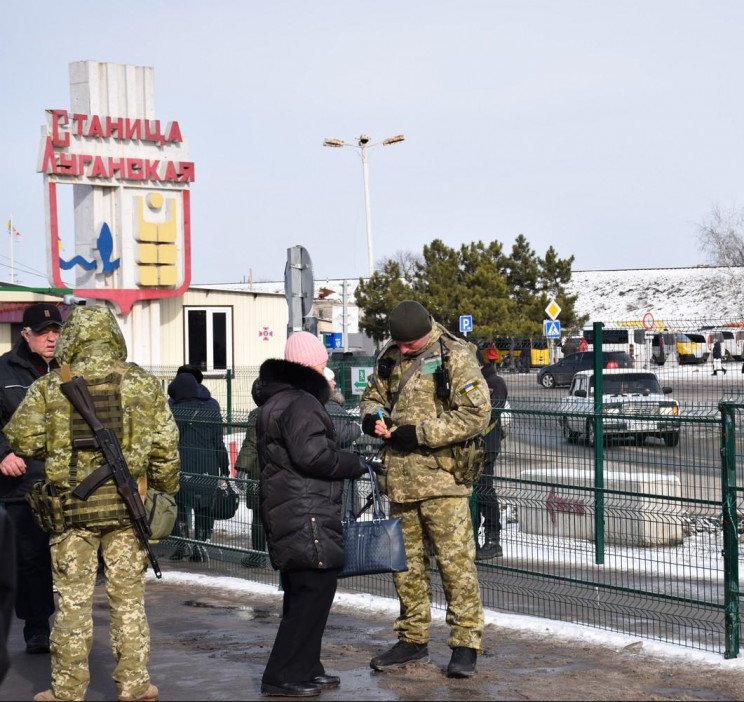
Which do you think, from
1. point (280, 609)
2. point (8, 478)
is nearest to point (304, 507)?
point (8, 478)

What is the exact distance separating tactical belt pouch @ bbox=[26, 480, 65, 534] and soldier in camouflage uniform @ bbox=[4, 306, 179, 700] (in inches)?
1.2

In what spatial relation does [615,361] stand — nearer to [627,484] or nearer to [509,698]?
[627,484]

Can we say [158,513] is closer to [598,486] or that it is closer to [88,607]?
[88,607]

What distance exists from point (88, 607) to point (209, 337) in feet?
71.1

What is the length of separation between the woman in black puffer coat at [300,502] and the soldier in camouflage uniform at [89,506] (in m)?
0.59

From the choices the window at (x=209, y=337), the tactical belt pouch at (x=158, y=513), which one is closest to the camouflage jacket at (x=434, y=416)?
the tactical belt pouch at (x=158, y=513)

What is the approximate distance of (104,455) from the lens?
5125mm

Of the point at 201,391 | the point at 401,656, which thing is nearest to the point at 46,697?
the point at 401,656

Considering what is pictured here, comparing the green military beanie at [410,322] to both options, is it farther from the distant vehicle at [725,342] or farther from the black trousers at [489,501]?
the distant vehicle at [725,342]

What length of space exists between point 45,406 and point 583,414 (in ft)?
13.0

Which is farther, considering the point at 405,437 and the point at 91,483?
the point at 405,437

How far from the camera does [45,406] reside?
5.20 metres

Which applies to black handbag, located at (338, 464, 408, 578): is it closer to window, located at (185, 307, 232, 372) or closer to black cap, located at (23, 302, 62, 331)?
black cap, located at (23, 302, 62, 331)

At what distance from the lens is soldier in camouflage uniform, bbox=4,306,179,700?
5129 mm
